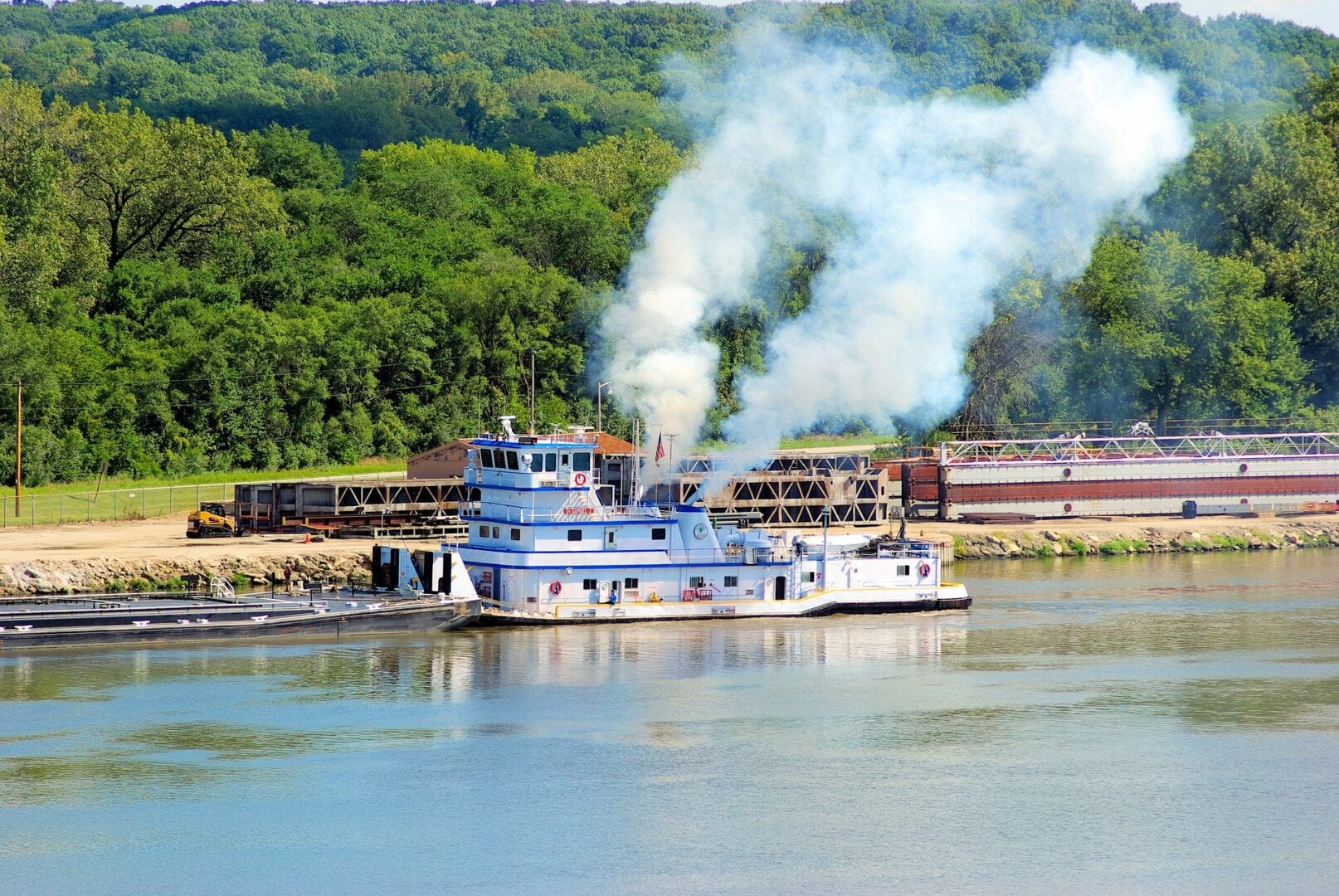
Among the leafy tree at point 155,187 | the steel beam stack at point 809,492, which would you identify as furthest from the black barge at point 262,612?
the leafy tree at point 155,187

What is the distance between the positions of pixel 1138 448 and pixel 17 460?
2505 inches

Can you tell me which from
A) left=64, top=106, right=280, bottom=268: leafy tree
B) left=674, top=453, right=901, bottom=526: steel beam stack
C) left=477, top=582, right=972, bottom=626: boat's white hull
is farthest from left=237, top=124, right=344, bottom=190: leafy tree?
left=477, top=582, right=972, bottom=626: boat's white hull

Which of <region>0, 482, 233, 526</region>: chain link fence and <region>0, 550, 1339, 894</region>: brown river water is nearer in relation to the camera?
<region>0, 550, 1339, 894</region>: brown river water

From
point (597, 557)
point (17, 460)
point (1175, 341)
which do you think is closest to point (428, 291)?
point (17, 460)

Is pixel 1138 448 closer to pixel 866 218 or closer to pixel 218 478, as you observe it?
pixel 866 218

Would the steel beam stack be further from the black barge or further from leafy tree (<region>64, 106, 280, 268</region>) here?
leafy tree (<region>64, 106, 280, 268</region>)

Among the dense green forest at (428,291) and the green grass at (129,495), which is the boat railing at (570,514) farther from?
the dense green forest at (428,291)

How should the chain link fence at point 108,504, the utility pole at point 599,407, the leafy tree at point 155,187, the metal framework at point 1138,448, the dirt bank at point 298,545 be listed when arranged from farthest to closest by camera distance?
1. the leafy tree at point 155,187
2. the metal framework at point 1138,448
3. the chain link fence at point 108,504
4. the dirt bank at point 298,545
5. the utility pole at point 599,407

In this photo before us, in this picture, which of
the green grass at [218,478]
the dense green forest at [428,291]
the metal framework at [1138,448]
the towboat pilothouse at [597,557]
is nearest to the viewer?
the towboat pilothouse at [597,557]

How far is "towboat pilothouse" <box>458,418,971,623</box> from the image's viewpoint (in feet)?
222

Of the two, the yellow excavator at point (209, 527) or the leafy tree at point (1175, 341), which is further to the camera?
the leafy tree at point (1175, 341)

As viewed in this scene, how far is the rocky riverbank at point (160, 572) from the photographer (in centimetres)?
7219

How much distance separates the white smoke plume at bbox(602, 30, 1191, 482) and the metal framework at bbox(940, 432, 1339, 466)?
1235cm

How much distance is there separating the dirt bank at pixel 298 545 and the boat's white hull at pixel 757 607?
1370 cm
